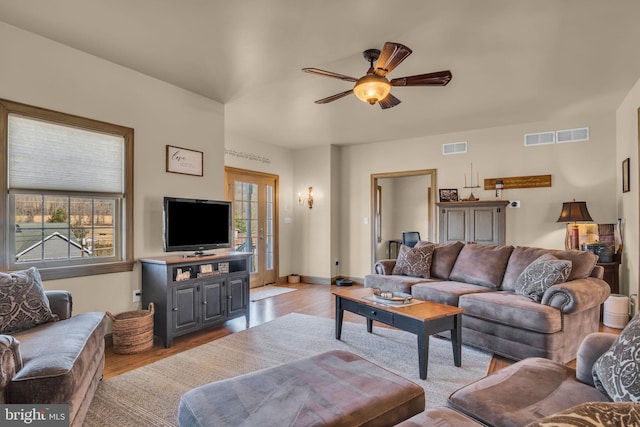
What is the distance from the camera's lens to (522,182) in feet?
17.7

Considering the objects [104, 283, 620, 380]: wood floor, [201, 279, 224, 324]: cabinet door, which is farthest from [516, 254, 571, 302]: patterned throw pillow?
[201, 279, 224, 324]: cabinet door

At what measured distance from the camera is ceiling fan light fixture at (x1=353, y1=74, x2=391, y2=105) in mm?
2885

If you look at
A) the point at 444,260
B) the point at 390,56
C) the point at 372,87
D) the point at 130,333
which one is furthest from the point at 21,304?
the point at 444,260

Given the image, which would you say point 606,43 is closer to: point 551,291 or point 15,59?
point 551,291

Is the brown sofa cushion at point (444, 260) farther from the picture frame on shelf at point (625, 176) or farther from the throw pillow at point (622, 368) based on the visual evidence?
the throw pillow at point (622, 368)

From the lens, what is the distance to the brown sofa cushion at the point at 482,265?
3.94 m

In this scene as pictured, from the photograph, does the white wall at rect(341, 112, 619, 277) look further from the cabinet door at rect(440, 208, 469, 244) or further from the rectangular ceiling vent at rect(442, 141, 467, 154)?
the cabinet door at rect(440, 208, 469, 244)

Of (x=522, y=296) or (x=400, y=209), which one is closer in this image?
(x=522, y=296)

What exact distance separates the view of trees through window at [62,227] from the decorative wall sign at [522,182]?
523 cm

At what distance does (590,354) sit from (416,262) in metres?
2.86

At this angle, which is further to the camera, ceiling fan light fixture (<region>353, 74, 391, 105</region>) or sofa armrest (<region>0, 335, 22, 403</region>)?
ceiling fan light fixture (<region>353, 74, 391, 105</region>)

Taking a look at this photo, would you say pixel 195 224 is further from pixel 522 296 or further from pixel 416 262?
pixel 522 296

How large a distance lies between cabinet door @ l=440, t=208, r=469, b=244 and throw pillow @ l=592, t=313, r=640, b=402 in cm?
429

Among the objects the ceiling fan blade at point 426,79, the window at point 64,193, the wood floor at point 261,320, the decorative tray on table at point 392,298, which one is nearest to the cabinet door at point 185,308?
the wood floor at point 261,320
